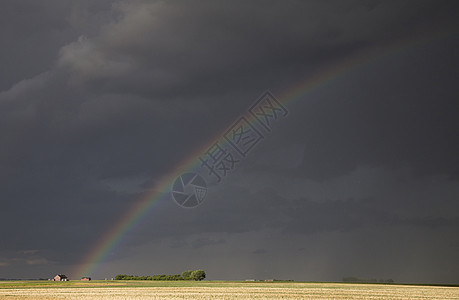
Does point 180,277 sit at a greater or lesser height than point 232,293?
greater

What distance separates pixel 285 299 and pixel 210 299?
8682mm

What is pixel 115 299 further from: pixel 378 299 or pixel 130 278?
pixel 130 278

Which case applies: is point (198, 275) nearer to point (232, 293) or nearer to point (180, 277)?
point (180, 277)

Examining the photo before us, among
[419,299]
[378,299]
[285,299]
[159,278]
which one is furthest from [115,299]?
[159,278]

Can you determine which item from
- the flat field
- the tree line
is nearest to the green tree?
the tree line

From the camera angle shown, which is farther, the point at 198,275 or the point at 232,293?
the point at 198,275

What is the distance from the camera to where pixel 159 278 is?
539 feet

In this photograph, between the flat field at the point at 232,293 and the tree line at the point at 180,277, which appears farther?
the tree line at the point at 180,277

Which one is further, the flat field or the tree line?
the tree line

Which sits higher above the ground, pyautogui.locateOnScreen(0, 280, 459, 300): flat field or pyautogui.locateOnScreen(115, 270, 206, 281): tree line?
pyautogui.locateOnScreen(115, 270, 206, 281): tree line

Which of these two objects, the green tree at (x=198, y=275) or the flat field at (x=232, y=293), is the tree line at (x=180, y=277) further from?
the flat field at (x=232, y=293)

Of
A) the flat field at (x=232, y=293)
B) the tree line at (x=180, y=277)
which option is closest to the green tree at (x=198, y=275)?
the tree line at (x=180, y=277)

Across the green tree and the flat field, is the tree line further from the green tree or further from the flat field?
the flat field

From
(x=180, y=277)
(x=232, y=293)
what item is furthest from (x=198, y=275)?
(x=232, y=293)
